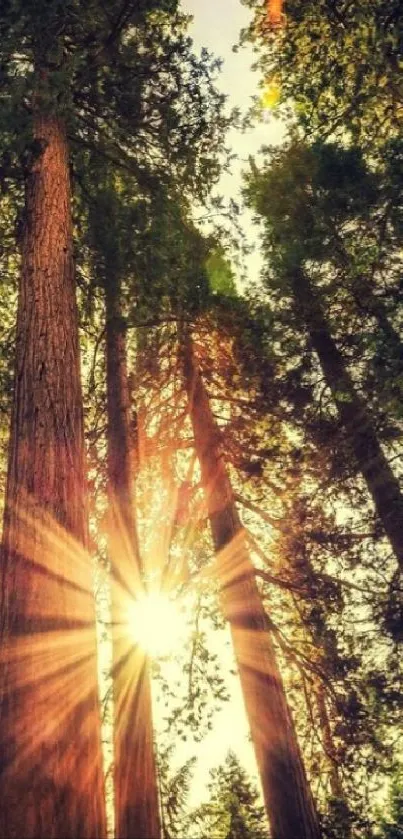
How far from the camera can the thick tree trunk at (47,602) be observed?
2664 mm

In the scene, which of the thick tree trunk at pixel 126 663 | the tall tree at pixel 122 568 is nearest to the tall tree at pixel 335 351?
the tall tree at pixel 122 568

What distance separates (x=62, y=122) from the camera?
7.01 m

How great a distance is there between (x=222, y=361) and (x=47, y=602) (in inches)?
281

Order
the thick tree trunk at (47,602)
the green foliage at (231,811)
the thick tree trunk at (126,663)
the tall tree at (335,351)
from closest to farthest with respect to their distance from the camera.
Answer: the thick tree trunk at (47,602) < the thick tree trunk at (126,663) < the tall tree at (335,351) < the green foliage at (231,811)

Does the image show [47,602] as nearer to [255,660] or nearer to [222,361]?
[255,660]

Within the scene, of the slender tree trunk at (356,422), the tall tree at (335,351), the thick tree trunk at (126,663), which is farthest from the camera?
the tall tree at (335,351)

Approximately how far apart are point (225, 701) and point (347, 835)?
7.65 ft

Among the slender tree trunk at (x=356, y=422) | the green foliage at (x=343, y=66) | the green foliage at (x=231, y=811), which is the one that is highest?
the green foliage at (x=343, y=66)

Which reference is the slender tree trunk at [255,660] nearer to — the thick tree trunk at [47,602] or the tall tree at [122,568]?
the tall tree at [122,568]

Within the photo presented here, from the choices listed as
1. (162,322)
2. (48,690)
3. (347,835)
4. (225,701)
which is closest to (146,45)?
(162,322)

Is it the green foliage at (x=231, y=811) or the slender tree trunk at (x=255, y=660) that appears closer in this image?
the slender tree trunk at (x=255, y=660)

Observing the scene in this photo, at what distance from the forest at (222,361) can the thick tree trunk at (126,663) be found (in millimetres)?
27

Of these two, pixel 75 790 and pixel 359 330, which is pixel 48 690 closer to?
pixel 75 790

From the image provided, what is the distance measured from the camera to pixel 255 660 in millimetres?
6672
